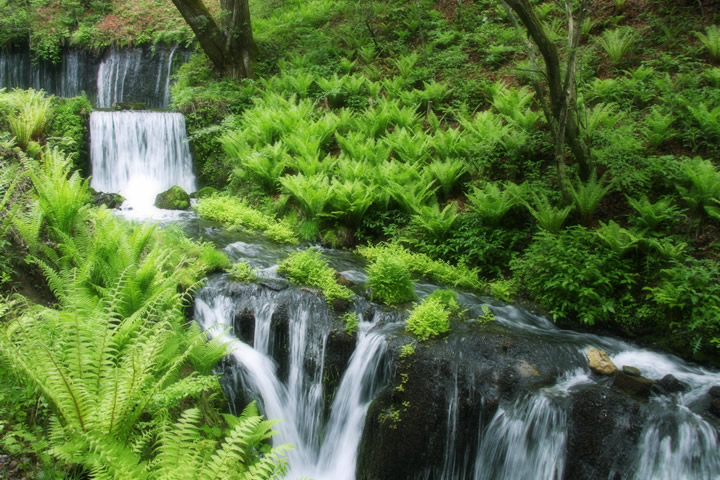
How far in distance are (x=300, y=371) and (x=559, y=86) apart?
18.1ft

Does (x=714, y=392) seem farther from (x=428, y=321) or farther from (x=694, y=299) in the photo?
(x=428, y=321)

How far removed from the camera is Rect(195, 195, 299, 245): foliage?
28.4 ft

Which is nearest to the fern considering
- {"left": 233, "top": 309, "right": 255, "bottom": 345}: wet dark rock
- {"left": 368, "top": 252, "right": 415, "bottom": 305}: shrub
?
{"left": 368, "top": 252, "right": 415, "bottom": 305}: shrub

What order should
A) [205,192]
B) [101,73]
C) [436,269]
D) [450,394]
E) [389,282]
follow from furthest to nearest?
[101,73] → [205,192] → [436,269] → [389,282] → [450,394]

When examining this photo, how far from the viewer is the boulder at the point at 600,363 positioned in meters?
4.81

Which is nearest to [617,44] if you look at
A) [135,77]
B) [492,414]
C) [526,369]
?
[526,369]

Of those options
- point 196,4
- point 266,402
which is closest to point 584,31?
point 196,4

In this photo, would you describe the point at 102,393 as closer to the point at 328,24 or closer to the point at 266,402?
the point at 266,402

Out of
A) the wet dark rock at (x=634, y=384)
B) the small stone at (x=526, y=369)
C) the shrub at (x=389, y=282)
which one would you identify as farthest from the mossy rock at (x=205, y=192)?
the wet dark rock at (x=634, y=384)

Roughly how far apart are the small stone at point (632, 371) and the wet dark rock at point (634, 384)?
0.07 m

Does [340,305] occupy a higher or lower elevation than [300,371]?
higher

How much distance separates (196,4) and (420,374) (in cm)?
1223

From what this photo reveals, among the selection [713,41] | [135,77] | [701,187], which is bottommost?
[701,187]

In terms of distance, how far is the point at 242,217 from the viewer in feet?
30.2
